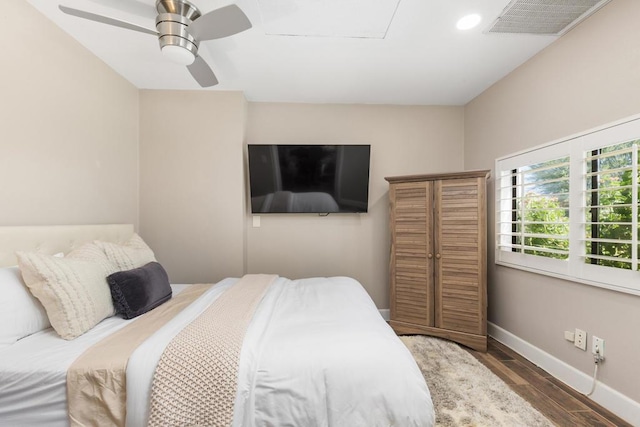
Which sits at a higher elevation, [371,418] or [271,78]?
[271,78]

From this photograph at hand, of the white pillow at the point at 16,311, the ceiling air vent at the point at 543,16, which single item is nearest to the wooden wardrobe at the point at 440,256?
the ceiling air vent at the point at 543,16

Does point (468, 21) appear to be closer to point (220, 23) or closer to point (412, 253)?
point (220, 23)

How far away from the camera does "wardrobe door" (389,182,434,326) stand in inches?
118

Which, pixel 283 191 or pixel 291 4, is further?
pixel 283 191

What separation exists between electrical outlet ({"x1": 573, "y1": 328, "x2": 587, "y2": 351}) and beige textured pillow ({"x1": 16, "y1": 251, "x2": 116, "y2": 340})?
3132 millimetres

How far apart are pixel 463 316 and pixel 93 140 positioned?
3.68 m

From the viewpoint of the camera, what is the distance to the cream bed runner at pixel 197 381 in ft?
3.83

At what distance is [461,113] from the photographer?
3646 millimetres

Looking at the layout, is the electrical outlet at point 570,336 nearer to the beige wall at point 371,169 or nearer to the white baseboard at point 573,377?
the white baseboard at point 573,377

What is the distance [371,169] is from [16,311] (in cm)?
318

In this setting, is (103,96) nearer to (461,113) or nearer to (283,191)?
(283,191)

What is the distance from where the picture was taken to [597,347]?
1.97m

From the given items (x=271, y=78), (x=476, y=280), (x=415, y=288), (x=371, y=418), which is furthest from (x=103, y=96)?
(x=476, y=280)

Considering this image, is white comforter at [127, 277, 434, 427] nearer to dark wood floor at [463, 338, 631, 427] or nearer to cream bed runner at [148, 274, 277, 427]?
cream bed runner at [148, 274, 277, 427]
